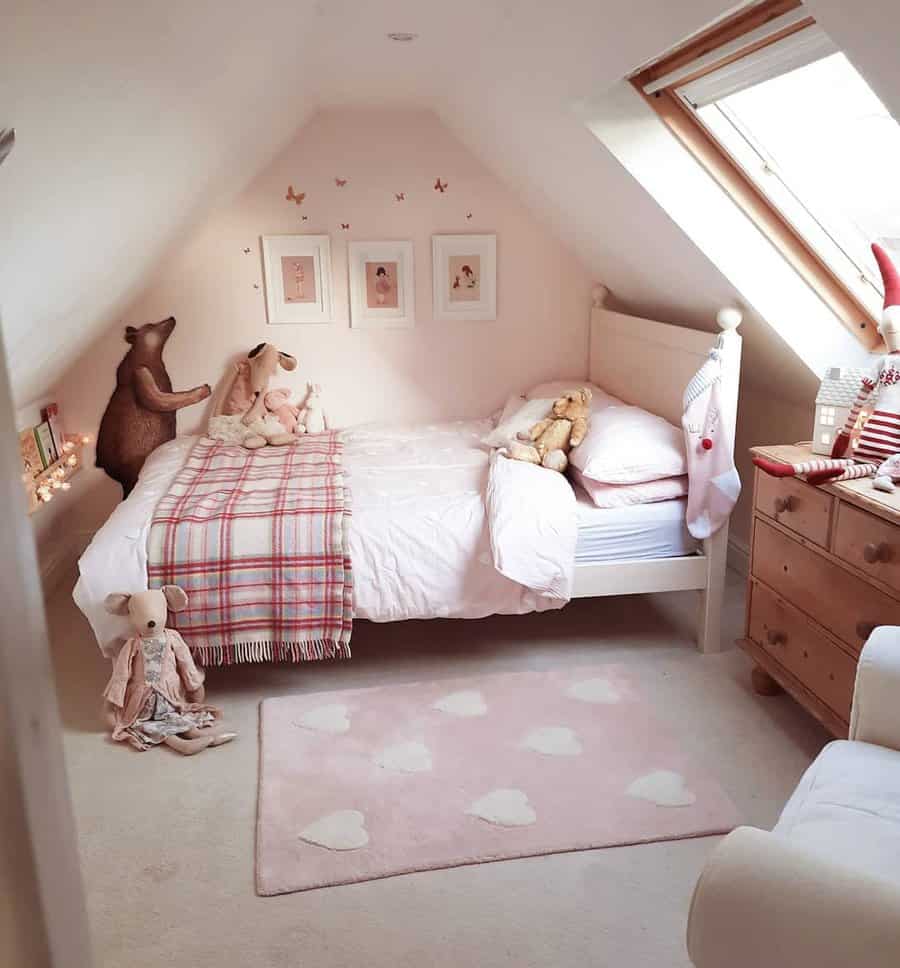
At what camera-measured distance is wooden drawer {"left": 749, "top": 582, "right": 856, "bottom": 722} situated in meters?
2.16

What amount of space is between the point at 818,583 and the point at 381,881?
1.34 meters

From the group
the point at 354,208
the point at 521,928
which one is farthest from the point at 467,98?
the point at 521,928

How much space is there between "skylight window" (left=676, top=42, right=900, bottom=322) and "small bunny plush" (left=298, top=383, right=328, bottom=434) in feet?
6.96

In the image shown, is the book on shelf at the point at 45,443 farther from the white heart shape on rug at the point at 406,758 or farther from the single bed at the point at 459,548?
the white heart shape on rug at the point at 406,758

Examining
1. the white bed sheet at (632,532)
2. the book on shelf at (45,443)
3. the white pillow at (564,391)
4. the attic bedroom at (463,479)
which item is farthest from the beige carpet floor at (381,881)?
the white pillow at (564,391)

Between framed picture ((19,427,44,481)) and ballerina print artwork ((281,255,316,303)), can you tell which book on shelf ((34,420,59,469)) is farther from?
ballerina print artwork ((281,255,316,303))

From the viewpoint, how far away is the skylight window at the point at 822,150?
7.06ft

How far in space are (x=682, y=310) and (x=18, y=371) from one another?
2381 mm

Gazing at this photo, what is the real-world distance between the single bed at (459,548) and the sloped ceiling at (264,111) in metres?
0.55

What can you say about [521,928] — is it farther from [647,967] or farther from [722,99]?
[722,99]

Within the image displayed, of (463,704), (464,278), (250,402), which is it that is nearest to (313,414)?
(250,402)

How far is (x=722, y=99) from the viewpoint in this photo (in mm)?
2387

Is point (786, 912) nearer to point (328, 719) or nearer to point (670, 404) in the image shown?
point (328, 719)

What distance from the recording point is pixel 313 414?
394cm
